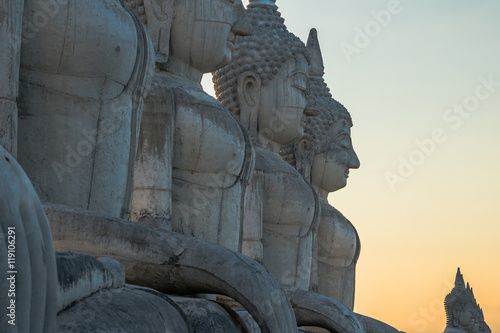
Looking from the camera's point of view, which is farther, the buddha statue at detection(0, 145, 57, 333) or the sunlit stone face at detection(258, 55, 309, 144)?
the sunlit stone face at detection(258, 55, 309, 144)

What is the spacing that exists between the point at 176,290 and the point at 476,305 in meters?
10.3

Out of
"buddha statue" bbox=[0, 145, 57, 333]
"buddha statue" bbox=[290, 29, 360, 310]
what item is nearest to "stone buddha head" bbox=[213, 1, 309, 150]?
"buddha statue" bbox=[290, 29, 360, 310]

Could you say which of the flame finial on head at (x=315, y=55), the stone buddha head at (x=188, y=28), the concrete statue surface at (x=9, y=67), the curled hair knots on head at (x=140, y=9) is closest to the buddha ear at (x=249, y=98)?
the stone buddha head at (x=188, y=28)

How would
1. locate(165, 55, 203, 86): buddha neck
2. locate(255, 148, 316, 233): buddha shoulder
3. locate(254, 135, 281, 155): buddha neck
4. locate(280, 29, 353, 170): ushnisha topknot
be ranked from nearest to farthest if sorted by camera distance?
1. locate(165, 55, 203, 86): buddha neck
2. locate(255, 148, 316, 233): buddha shoulder
3. locate(254, 135, 281, 155): buddha neck
4. locate(280, 29, 353, 170): ushnisha topknot

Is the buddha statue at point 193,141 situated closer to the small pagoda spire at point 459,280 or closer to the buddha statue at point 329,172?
the buddha statue at point 329,172

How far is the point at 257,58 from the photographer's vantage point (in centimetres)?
833

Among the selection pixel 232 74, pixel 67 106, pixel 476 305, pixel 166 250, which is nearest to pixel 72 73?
pixel 67 106

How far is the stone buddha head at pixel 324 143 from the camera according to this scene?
1038 centimetres

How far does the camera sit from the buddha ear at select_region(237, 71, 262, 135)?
8242 mm

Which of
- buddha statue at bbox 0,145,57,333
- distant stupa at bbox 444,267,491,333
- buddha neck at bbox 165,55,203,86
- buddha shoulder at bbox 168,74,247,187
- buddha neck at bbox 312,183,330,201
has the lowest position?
distant stupa at bbox 444,267,491,333

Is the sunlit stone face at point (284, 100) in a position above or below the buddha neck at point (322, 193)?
above

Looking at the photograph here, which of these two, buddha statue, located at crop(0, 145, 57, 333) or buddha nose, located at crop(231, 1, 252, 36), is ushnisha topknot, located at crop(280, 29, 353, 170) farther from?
buddha statue, located at crop(0, 145, 57, 333)

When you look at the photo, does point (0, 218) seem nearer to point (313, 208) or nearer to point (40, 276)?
point (40, 276)

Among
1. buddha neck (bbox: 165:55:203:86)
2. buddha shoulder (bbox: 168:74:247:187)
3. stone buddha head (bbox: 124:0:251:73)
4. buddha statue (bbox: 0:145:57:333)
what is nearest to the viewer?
buddha statue (bbox: 0:145:57:333)
